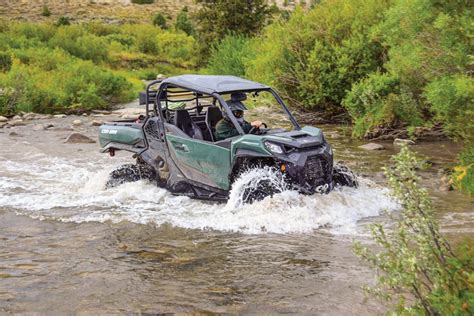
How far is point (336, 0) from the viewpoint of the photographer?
18.5m

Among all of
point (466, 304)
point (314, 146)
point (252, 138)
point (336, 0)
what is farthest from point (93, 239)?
point (336, 0)

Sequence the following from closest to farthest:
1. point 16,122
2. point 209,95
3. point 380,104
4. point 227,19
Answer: point 209,95
point 380,104
point 16,122
point 227,19

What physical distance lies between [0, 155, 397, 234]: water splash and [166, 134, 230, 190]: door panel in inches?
14.2

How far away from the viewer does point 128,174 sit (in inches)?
415

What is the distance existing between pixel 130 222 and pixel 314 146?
2.67 metres

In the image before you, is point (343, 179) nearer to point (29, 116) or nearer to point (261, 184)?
point (261, 184)

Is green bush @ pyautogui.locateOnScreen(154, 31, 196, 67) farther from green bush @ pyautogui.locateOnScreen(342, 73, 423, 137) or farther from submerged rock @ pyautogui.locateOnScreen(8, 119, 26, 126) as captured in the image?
green bush @ pyautogui.locateOnScreen(342, 73, 423, 137)

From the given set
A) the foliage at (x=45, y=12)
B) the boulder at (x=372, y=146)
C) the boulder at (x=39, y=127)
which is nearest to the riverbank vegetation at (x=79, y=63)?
the boulder at (x=39, y=127)

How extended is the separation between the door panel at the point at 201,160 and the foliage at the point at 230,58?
56.0 feet

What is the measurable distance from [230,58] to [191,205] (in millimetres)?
18989

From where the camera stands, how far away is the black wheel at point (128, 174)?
10.4 metres

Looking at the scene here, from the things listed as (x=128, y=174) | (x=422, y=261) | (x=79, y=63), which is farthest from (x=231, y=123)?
(x=79, y=63)

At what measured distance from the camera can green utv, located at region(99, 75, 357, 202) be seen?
821cm

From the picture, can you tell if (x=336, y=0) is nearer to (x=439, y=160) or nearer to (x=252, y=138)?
(x=439, y=160)
